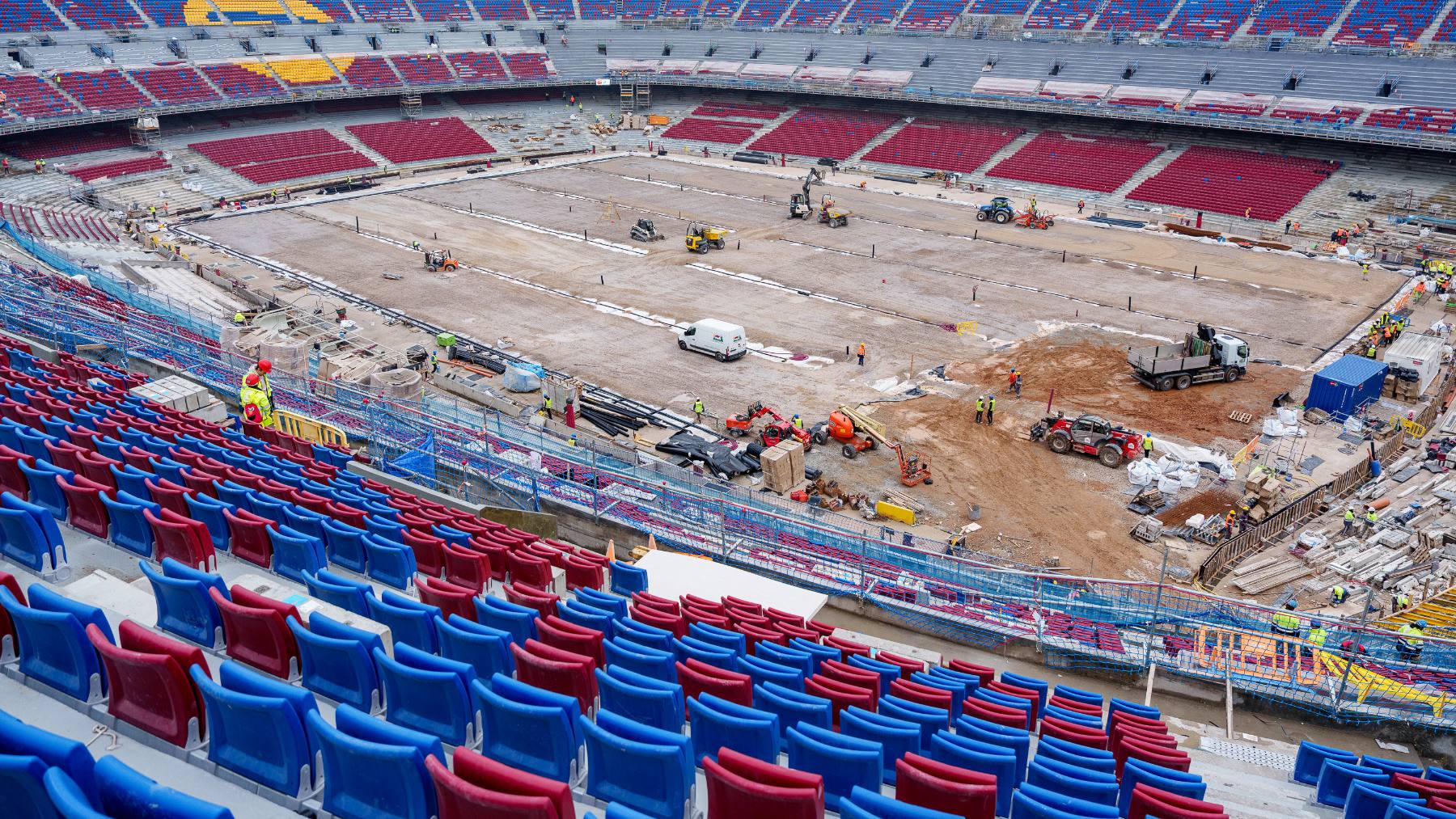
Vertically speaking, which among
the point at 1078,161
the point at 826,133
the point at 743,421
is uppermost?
the point at 826,133

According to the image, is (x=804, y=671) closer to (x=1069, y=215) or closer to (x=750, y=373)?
(x=750, y=373)

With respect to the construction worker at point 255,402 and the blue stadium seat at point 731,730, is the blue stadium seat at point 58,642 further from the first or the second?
the construction worker at point 255,402

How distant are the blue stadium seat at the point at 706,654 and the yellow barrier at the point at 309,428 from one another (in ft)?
42.1

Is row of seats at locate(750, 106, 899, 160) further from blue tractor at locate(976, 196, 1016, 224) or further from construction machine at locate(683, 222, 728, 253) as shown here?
construction machine at locate(683, 222, 728, 253)

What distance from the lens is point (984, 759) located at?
855 cm

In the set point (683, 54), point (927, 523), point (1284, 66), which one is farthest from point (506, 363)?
point (683, 54)

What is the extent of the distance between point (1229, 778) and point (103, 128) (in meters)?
74.5

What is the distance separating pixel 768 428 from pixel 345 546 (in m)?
17.1

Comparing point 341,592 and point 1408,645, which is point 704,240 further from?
point 341,592

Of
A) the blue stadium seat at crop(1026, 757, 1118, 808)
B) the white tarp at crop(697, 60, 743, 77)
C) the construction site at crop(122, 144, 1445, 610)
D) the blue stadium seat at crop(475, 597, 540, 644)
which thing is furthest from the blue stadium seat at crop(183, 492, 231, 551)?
the white tarp at crop(697, 60, 743, 77)

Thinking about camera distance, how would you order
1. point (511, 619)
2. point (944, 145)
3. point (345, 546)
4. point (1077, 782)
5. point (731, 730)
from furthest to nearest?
1. point (944, 145)
2. point (345, 546)
3. point (511, 619)
4. point (1077, 782)
5. point (731, 730)

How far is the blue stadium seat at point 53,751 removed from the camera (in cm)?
586

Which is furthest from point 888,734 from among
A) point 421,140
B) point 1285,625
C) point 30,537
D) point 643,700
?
point 421,140

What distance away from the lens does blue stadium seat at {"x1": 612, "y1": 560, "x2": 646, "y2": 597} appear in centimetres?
1413
